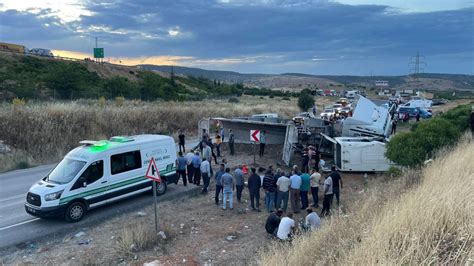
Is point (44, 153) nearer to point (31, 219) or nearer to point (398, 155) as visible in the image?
point (31, 219)

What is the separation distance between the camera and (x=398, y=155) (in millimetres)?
15680

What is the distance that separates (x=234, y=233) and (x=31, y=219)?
6.38 m

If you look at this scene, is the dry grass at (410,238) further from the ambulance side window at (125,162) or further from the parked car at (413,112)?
the parked car at (413,112)

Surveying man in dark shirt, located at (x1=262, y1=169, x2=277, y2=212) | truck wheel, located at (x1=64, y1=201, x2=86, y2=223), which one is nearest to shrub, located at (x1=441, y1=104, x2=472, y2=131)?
man in dark shirt, located at (x1=262, y1=169, x2=277, y2=212)

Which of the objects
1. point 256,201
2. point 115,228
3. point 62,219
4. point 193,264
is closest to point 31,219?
point 62,219

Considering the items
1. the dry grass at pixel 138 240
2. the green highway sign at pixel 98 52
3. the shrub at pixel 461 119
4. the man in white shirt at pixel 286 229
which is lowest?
the dry grass at pixel 138 240

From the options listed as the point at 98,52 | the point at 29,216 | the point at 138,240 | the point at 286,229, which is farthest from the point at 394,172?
the point at 98,52

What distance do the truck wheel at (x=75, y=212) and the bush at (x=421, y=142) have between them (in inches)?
483

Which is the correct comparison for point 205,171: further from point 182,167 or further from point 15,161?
point 15,161

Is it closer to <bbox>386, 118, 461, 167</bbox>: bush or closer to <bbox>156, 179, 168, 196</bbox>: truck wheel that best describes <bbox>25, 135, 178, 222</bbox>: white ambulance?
<bbox>156, 179, 168, 196</bbox>: truck wheel

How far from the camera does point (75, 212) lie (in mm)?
11359

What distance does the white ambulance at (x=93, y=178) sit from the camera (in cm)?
1096

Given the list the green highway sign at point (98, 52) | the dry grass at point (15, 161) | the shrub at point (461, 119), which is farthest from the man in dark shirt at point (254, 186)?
the green highway sign at point (98, 52)

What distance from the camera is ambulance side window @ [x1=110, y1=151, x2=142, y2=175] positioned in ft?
40.2
